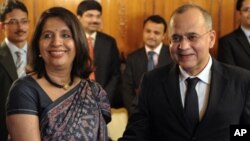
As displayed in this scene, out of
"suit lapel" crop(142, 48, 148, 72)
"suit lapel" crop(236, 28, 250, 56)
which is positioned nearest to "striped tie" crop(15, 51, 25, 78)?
"suit lapel" crop(142, 48, 148, 72)

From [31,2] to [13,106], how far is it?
2834mm

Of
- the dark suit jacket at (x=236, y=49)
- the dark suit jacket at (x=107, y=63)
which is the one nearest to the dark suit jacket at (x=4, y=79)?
the dark suit jacket at (x=107, y=63)

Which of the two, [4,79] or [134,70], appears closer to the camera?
[4,79]

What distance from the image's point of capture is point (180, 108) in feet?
5.74

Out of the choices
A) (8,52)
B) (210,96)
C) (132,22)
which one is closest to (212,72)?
(210,96)

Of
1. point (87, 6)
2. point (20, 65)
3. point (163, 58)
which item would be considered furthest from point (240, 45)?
point (20, 65)

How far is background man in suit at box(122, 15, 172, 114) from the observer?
3.94 m

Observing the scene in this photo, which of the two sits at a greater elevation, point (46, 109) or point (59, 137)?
point (46, 109)

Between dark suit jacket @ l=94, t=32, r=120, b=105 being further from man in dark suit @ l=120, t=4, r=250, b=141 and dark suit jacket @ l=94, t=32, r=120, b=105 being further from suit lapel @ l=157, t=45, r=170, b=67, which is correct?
man in dark suit @ l=120, t=4, r=250, b=141

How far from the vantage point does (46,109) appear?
5.49ft

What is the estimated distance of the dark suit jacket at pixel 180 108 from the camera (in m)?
1.71

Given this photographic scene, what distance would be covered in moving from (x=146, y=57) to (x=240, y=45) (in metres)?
0.95

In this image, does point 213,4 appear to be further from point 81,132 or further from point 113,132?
point 81,132

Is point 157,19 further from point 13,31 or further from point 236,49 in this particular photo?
point 13,31
